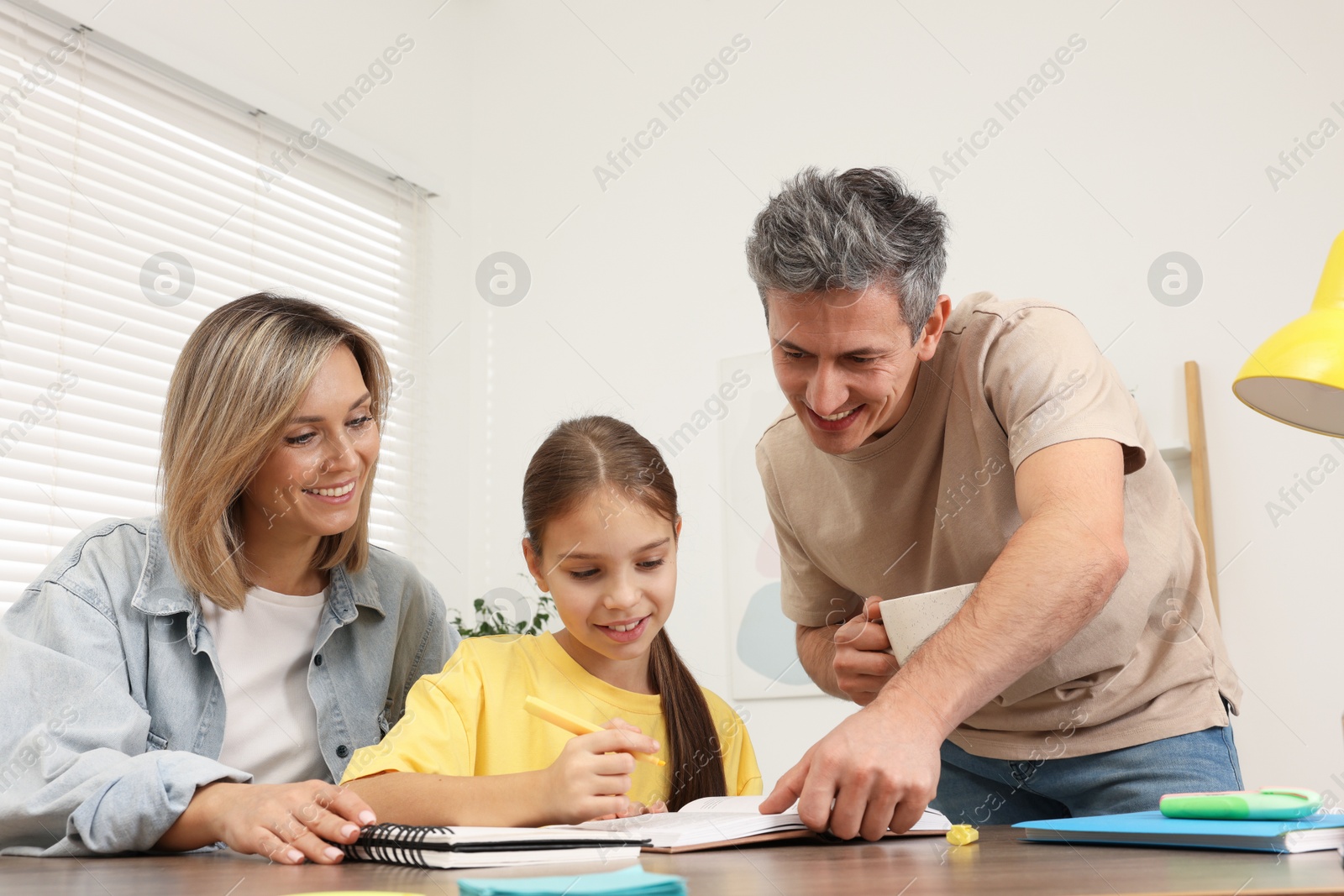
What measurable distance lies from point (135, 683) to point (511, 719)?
420 mm

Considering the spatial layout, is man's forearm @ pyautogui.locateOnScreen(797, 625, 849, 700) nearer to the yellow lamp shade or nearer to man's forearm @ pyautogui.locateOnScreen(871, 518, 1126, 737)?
man's forearm @ pyautogui.locateOnScreen(871, 518, 1126, 737)

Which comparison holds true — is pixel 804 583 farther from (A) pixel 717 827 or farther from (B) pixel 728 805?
(A) pixel 717 827

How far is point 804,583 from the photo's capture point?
1532 mm

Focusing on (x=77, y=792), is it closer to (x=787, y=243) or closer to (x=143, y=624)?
(x=143, y=624)

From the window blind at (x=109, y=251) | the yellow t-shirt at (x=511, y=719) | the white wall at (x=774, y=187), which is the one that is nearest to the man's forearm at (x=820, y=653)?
the yellow t-shirt at (x=511, y=719)

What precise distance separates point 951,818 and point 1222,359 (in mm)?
1462

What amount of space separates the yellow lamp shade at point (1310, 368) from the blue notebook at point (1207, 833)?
0.40 meters

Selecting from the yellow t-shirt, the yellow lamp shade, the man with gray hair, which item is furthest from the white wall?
the yellow t-shirt

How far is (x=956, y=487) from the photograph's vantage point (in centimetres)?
130

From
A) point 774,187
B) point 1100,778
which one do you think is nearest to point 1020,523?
point 1100,778

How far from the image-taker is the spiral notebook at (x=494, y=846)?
2.54 ft

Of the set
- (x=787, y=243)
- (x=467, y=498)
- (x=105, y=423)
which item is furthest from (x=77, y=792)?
(x=467, y=498)

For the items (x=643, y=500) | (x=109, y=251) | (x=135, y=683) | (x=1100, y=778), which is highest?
(x=109, y=251)

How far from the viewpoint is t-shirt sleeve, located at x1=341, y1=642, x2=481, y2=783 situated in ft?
3.62
